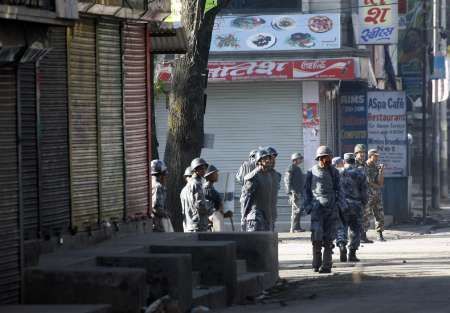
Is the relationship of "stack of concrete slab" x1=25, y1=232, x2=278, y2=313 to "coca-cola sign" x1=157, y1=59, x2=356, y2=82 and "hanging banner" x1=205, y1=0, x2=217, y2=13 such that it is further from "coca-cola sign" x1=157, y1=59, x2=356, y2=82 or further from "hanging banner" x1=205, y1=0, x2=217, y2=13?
"coca-cola sign" x1=157, y1=59, x2=356, y2=82

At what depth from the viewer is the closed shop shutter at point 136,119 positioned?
54.0 ft

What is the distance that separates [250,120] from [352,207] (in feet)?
35.4

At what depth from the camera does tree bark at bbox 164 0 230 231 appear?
19.7 metres

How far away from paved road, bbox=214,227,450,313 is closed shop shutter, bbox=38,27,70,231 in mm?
2188

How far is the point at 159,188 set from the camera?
17.8 m

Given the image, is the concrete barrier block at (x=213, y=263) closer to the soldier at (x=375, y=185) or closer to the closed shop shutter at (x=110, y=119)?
the closed shop shutter at (x=110, y=119)

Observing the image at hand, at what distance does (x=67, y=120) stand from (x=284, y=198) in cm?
1761

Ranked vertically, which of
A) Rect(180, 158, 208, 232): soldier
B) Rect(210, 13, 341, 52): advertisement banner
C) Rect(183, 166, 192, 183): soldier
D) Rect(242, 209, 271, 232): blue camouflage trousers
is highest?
Rect(210, 13, 341, 52): advertisement banner

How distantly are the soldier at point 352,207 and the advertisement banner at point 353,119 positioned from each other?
33.3 ft

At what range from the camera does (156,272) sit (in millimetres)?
13109

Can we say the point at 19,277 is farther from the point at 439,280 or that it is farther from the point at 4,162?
the point at 439,280

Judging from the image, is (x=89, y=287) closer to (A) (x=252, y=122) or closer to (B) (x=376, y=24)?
(A) (x=252, y=122)

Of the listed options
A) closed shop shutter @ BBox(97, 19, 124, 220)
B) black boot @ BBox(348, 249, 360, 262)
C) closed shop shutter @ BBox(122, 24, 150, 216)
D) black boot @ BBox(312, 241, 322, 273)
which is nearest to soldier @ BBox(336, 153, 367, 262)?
black boot @ BBox(348, 249, 360, 262)

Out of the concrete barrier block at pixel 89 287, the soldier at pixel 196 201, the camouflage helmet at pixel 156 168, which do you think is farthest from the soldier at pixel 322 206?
the concrete barrier block at pixel 89 287
